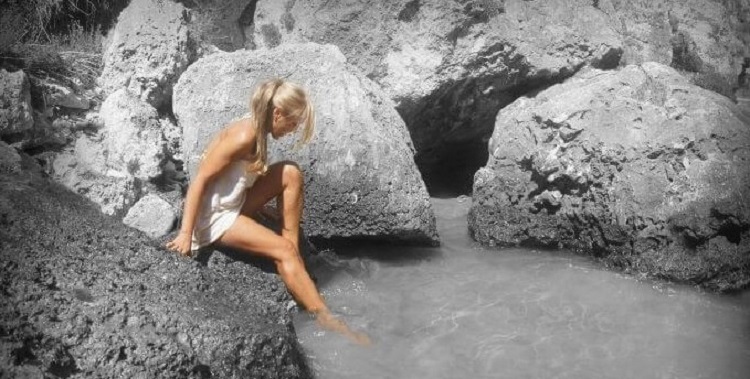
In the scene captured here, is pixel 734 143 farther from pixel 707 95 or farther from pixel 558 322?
pixel 558 322

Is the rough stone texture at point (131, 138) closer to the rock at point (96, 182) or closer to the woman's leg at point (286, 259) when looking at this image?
the rock at point (96, 182)

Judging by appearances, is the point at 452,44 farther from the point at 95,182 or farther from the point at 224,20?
the point at 95,182

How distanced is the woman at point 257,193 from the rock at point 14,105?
1929mm

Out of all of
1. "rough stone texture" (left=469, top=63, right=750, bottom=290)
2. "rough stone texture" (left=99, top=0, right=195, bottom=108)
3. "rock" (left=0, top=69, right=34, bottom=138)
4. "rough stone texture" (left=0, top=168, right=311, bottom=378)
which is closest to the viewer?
"rough stone texture" (left=0, top=168, right=311, bottom=378)

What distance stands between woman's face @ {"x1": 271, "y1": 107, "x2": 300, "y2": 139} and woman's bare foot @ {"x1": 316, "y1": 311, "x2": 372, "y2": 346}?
1119 mm

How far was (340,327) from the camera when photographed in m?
3.77

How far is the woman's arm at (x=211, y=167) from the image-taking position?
11.3ft

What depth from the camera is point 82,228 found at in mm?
3111

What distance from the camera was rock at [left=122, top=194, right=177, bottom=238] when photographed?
432 centimetres

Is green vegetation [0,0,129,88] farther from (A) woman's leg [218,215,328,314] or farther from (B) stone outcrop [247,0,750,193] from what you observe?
(A) woman's leg [218,215,328,314]

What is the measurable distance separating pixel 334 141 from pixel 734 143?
9.88 ft

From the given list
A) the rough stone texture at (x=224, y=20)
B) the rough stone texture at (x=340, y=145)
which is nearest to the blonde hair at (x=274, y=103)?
the rough stone texture at (x=340, y=145)

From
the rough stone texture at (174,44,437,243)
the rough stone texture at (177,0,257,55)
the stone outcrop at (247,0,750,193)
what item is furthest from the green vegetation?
the stone outcrop at (247,0,750,193)

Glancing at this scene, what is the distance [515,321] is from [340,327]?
113cm
